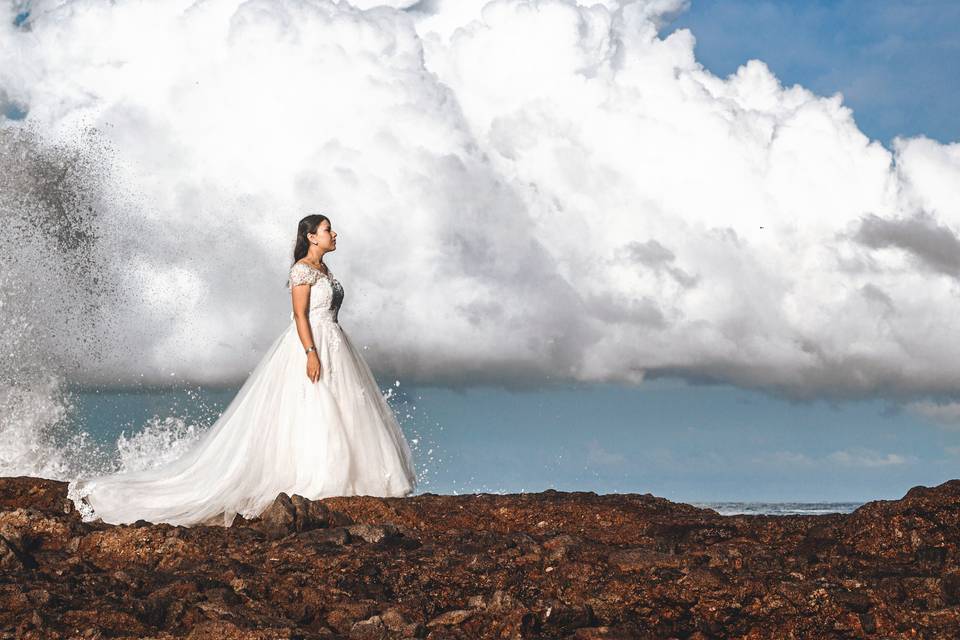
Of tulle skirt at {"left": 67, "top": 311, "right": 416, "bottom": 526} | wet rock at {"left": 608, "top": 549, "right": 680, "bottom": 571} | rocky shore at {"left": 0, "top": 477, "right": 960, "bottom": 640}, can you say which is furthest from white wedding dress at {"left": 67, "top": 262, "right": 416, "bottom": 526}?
wet rock at {"left": 608, "top": 549, "right": 680, "bottom": 571}

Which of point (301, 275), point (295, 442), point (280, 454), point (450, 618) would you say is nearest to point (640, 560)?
point (450, 618)

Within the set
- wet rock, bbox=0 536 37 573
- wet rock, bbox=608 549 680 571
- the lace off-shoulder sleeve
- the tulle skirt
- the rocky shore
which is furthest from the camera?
the lace off-shoulder sleeve

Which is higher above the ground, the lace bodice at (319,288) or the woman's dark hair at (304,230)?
the woman's dark hair at (304,230)

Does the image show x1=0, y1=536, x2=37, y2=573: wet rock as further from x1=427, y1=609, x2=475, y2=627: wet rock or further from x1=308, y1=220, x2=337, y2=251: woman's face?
x1=308, y1=220, x2=337, y2=251: woman's face

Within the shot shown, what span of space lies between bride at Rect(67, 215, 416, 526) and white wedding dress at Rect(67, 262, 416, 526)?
1cm

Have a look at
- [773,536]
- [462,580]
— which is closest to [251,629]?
[462,580]

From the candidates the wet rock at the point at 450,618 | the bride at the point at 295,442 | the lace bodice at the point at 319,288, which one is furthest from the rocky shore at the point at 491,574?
the lace bodice at the point at 319,288

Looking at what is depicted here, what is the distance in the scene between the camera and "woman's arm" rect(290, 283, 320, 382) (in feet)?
46.6

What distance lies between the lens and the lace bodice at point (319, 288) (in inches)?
571

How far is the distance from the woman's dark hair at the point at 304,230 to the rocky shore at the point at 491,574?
12.3 feet

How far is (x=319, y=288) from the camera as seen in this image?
48.1ft

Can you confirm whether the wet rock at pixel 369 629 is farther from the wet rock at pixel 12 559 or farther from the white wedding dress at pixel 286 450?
the white wedding dress at pixel 286 450

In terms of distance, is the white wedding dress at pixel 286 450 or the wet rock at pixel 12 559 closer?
the wet rock at pixel 12 559

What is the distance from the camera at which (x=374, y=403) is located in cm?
1488
